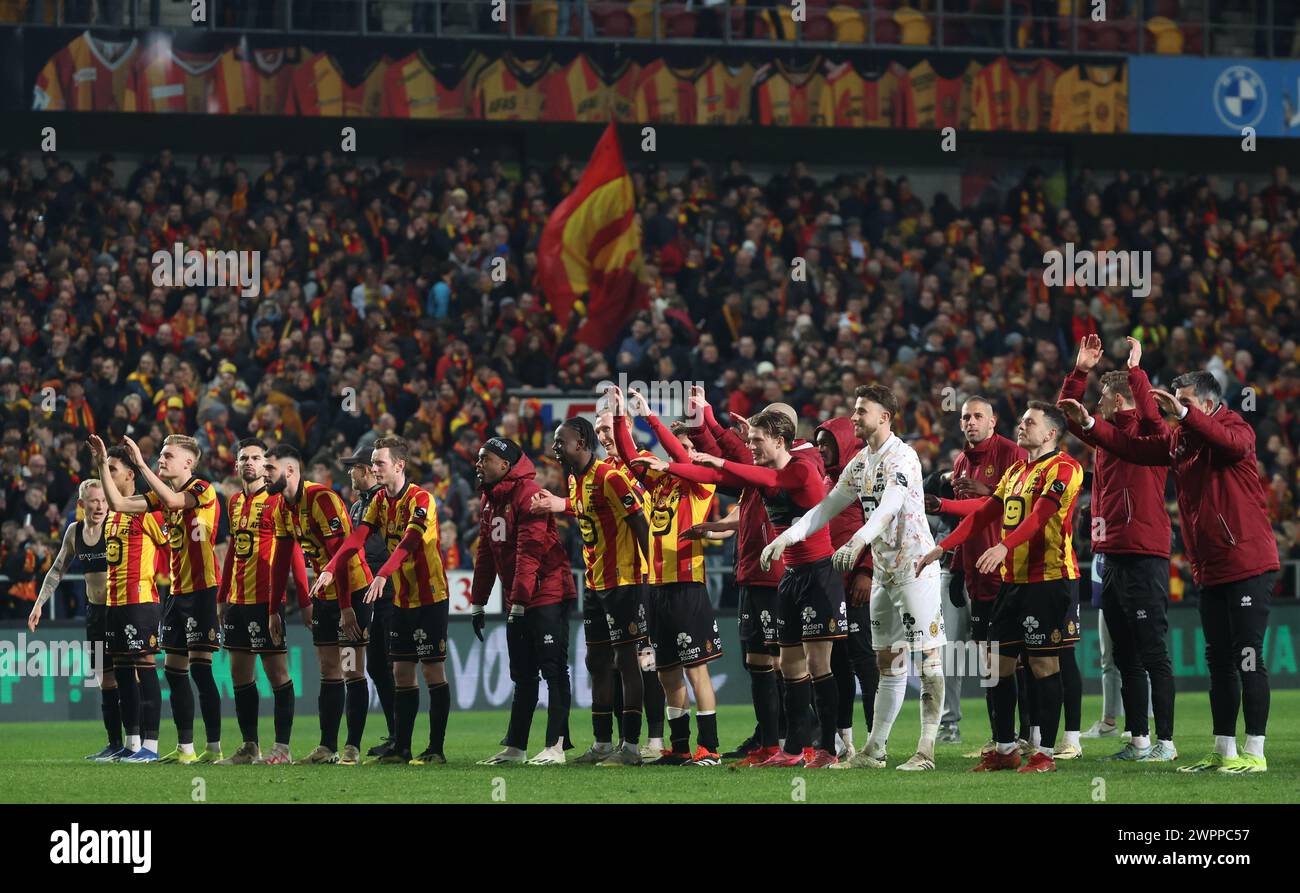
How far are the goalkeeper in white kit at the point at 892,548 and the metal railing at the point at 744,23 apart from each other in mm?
17619

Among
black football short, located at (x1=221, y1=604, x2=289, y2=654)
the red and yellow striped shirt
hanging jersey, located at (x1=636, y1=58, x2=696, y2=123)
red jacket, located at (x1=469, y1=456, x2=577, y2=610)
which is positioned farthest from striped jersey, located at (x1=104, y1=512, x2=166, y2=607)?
hanging jersey, located at (x1=636, y1=58, x2=696, y2=123)

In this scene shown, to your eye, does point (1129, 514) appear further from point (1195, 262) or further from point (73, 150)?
point (73, 150)

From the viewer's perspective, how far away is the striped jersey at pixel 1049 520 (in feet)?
36.6

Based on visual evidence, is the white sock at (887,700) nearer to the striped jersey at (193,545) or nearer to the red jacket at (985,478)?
the red jacket at (985,478)

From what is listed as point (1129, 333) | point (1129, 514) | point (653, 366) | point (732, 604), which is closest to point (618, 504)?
point (1129, 514)

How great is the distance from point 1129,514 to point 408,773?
487 centimetres

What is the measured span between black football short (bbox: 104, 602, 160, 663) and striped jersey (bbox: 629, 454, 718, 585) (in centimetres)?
379

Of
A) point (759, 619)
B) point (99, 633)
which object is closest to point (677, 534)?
point (759, 619)

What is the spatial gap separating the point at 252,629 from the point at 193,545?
812mm

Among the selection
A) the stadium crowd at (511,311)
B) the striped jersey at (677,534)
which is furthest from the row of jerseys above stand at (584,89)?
the striped jersey at (677,534)

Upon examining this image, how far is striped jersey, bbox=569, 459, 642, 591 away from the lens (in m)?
12.2

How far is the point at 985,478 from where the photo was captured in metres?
12.6

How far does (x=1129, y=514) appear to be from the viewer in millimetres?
11820

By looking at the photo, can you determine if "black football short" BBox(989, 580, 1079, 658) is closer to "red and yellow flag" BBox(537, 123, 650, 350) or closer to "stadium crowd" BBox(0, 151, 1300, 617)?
"stadium crowd" BBox(0, 151, 1300, 617)
